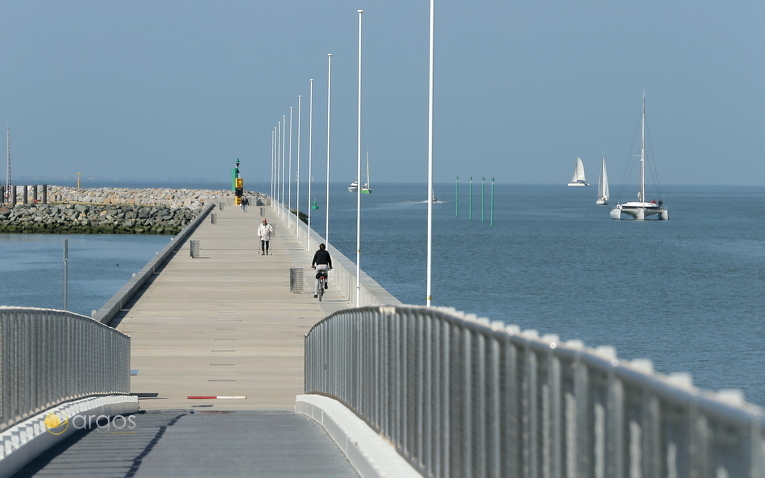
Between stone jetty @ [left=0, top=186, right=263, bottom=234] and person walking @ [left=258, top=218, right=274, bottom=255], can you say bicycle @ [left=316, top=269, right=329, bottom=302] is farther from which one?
stone jetty @ [left=0, top=186, right=263, bottom=234]

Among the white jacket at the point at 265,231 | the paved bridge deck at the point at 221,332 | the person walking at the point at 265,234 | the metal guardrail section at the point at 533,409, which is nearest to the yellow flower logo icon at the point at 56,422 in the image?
the metal guardrail section at the point at 533,409

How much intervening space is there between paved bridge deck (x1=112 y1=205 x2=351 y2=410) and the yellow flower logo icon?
890 centimetres

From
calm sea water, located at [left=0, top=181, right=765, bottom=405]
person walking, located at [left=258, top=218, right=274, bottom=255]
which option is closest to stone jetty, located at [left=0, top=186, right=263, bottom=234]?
calm sea water, located at [left=0, top=181, right=765, bottom=405]

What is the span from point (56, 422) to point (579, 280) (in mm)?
68416

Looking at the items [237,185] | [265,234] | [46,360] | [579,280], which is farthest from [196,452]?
[237,185]

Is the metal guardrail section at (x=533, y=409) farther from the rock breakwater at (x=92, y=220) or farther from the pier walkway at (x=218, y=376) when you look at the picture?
the rock breakwater at (x=92, y=220)

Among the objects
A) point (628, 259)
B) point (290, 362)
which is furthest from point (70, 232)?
point (290, 362)

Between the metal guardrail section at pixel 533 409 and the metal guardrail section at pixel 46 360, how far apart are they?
118 inches

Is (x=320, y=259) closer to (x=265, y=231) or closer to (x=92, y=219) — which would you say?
(x=265, y=231)

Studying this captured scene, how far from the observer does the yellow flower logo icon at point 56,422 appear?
407 inches

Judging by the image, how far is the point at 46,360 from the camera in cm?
1126

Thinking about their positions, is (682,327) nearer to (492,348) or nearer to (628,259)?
(628,259)

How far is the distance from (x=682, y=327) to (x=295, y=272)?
82.0 feet

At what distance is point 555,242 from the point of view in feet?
384
